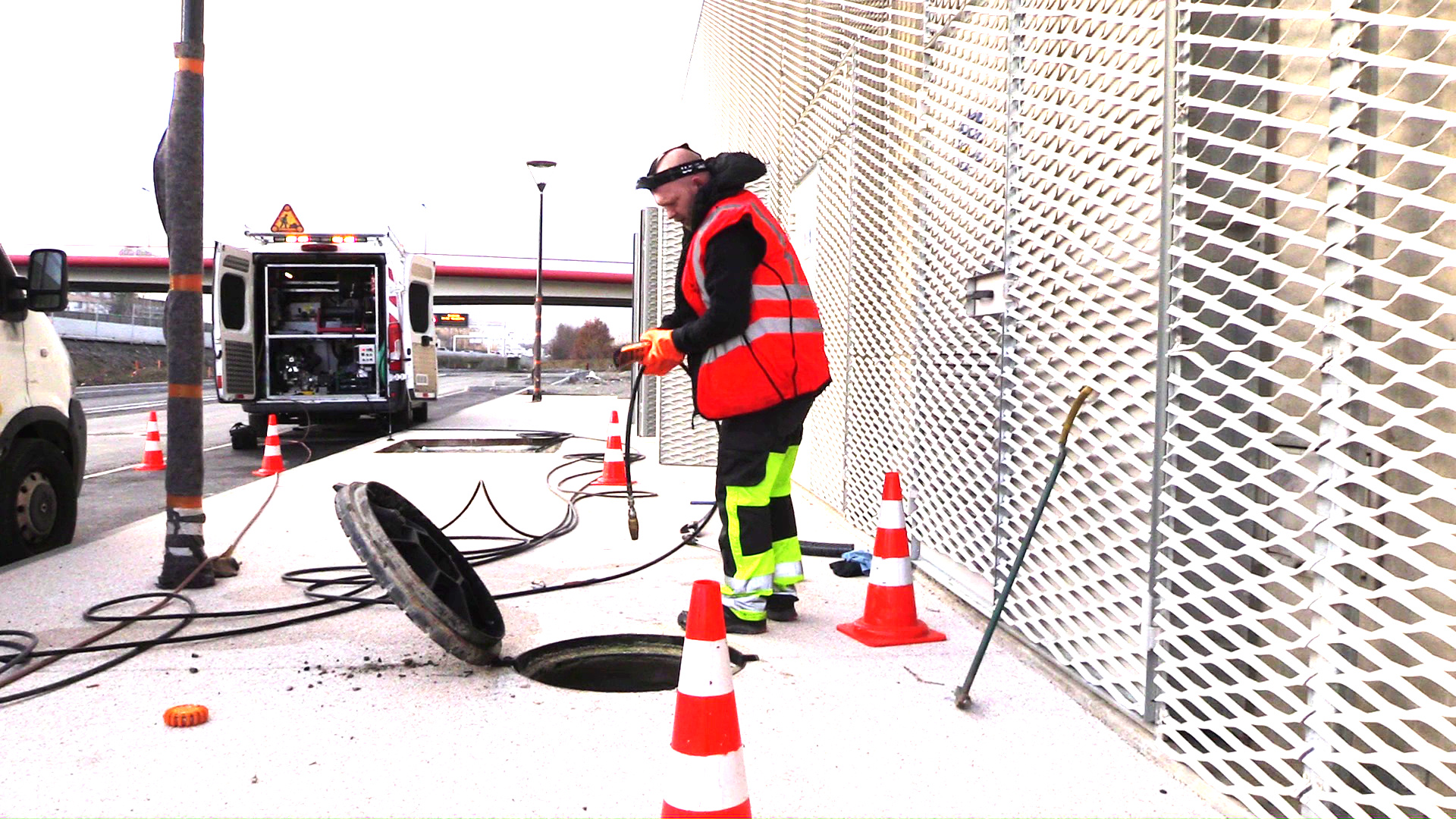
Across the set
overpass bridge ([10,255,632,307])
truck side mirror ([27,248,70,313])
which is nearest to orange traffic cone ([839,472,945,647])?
truck side mirror ([27,248,70,313])

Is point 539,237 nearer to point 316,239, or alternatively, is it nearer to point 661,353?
point 316,239

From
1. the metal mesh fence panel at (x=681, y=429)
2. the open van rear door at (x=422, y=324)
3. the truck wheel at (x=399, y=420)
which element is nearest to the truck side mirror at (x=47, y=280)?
the metal mesh fence panel at (x=681, y=429)

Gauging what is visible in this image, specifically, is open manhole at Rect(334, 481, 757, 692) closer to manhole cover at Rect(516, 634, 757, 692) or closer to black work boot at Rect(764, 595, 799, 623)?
manhole cover at Rect(516, 634, 757, 692)

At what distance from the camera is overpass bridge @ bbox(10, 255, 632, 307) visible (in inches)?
1929

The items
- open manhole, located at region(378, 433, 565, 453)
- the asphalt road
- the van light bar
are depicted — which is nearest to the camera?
the asphalt road

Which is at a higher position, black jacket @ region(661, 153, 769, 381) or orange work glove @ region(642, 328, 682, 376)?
black jacket @ region(661, 153, 769, 381)

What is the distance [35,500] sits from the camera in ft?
18.8

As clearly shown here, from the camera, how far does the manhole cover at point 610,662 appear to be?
150 inches

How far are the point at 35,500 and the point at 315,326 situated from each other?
29.0 ft

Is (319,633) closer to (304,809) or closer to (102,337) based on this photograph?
(304,809)

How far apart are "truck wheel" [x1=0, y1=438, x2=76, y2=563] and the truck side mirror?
779 millimetres

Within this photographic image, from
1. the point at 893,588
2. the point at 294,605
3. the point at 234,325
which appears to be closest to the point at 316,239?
the point at 234,325

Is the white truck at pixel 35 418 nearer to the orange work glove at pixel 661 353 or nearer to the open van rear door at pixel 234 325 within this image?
the orange work glove at pixel 661 353

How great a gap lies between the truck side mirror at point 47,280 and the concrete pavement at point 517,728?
1.58 metres
